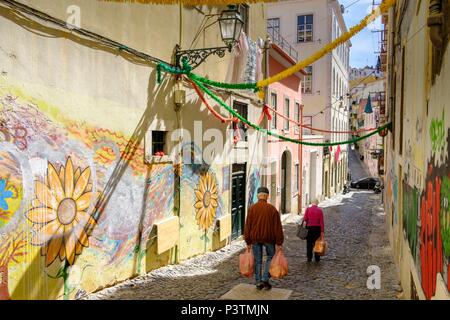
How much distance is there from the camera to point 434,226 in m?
4.09

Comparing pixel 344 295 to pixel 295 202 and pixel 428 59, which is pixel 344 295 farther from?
pixel 295 202

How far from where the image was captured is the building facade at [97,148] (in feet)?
17.6

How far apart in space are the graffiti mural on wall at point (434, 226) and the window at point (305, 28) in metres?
25.7

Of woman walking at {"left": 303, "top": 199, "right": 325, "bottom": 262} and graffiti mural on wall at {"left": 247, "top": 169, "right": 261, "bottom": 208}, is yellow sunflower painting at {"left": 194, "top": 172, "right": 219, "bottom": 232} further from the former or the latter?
graffiti mural on wall at {"left": 247, "top": 169, "right": 261, "bottom": 208}

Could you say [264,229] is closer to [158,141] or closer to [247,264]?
[247,264]

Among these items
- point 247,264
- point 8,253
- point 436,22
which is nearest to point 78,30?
point 8,253

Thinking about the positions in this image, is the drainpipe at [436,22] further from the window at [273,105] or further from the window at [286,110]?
the window at [286,110]

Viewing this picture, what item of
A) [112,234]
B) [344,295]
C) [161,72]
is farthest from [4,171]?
[344,295]

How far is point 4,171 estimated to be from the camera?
5.13m

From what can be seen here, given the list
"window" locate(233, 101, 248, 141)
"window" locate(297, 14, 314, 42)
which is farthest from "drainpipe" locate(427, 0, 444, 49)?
"window" locate(297, 14, 314, 42)

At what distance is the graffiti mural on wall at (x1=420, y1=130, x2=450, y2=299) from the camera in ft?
11.6

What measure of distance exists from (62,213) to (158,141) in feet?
10.2

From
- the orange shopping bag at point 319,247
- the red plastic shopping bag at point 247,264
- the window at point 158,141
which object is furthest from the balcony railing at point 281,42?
the red plastic shopping bag at point 247,264

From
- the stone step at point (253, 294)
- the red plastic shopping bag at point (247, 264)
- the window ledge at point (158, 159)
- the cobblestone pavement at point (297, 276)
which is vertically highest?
the window ledge at point (158, 159)
